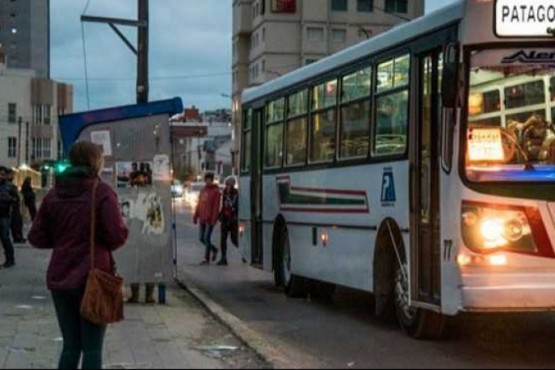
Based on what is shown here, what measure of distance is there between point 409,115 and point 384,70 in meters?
1.10

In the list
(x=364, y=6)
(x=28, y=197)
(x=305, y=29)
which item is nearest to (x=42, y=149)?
(x=305, y=29)

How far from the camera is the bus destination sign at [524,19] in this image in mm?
10133

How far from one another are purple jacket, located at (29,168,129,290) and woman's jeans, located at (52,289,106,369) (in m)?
0.10

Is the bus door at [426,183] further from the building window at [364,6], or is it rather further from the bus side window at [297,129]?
Answer: the building window at [364,6]

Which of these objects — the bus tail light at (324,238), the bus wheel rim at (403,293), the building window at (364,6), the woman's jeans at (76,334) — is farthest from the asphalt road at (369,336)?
the building window at (364,6)

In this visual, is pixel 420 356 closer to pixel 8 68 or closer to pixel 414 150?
pixel 414 150

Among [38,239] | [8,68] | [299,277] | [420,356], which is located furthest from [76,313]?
[8,68]

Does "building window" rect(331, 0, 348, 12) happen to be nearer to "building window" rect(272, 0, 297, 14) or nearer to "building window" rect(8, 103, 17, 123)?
"building window" rect(272, 0, 297, 14)

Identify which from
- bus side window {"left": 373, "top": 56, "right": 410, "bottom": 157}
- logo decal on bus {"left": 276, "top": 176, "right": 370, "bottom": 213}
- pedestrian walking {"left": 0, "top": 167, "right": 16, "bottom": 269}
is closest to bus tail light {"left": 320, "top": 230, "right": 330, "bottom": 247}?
logo decal on bus {"left": 276, "top": 176, "right": 370, "bottom": 213}

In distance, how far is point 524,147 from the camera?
10.5 m

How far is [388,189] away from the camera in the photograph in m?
11.8

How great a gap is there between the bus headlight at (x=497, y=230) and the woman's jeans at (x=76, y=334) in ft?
13.0

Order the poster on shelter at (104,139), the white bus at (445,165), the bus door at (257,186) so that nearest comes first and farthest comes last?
the white bus at (445,165) → the poster on shelter at (104,139) → the bus door at (257,186)

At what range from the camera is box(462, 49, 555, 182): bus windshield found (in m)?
10.2
